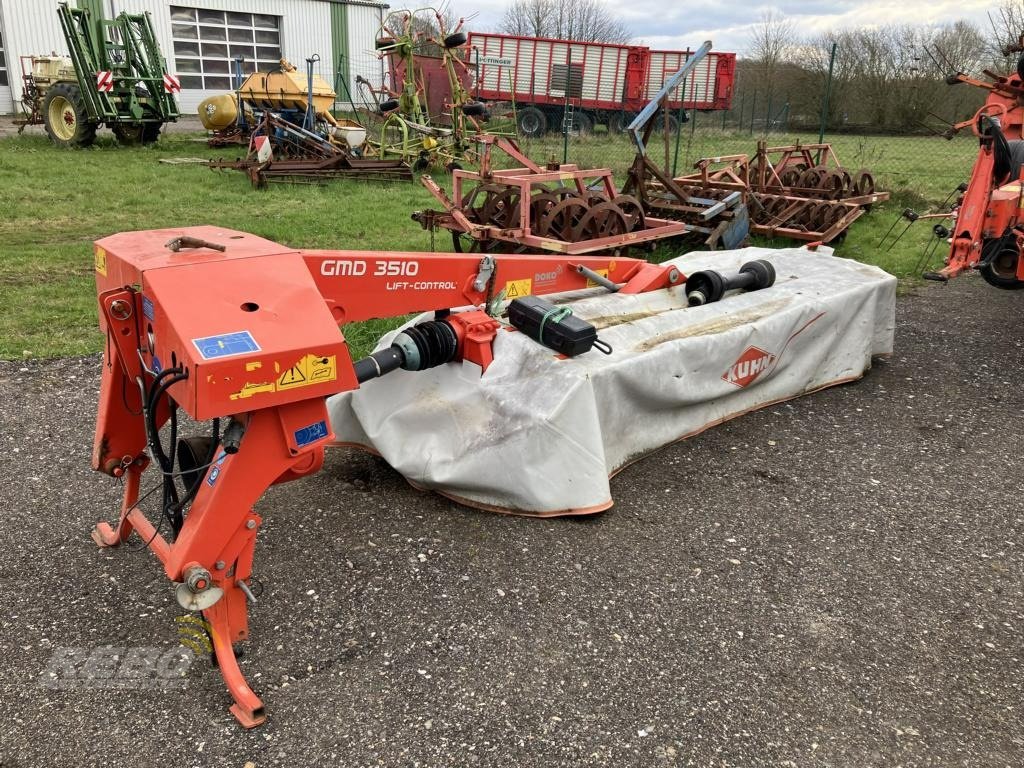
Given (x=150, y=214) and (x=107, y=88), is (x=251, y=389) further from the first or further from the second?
(x=107, y=88)

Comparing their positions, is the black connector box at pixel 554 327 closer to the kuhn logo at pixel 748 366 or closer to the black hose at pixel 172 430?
the kuhn logo at pixel 748 366

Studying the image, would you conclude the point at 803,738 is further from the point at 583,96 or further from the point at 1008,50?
the point at 583,96

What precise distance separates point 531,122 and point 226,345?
72.4 ft

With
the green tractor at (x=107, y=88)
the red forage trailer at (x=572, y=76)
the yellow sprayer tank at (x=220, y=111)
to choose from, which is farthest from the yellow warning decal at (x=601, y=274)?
the red forage trailer at (x=572, y=76)

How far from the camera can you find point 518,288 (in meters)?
3.73

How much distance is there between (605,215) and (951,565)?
4.54 m

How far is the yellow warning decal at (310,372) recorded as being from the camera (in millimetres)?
2277

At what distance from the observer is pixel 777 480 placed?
387 centimetres

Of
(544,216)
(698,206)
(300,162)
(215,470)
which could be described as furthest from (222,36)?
(215,470)

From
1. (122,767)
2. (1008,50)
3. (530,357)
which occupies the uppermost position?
(1008,50)

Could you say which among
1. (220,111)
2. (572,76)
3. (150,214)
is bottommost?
(150,214)

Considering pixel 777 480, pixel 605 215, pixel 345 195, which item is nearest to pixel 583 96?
pixel 345 195

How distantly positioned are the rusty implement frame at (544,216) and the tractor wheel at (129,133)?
1060 centimetres

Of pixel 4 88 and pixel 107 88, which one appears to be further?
pixel 4 88
